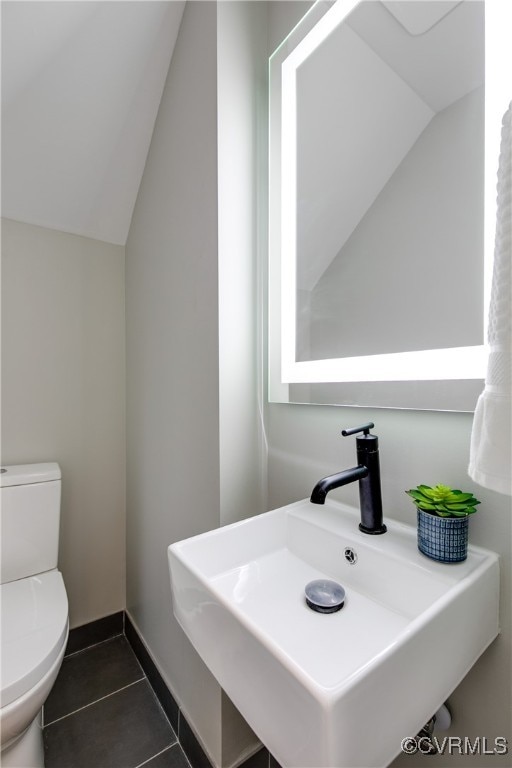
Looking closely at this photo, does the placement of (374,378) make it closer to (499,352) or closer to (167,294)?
(499,352)

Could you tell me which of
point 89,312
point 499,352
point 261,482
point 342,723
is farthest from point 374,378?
point 89,312

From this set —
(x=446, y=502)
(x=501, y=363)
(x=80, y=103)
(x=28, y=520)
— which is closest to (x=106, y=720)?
(x=28, y=520)

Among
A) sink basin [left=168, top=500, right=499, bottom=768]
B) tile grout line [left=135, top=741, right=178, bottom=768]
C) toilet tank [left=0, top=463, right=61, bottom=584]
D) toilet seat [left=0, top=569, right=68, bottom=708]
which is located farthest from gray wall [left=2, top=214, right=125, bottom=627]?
sink basin [left=168, top=500, right=499, bottom=768]

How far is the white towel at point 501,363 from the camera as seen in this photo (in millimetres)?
399

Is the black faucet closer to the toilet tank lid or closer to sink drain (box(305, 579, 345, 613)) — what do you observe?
sink drain (box(305, 579, 345, 613))

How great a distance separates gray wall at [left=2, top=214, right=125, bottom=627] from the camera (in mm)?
1416

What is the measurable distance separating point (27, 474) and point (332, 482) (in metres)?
1.21

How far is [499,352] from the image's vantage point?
1.35 ft

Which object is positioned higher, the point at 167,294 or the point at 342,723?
the point at 167,294

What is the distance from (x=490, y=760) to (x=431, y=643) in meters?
0.37

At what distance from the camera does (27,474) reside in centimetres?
128

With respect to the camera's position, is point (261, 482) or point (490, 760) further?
point (261, 482)

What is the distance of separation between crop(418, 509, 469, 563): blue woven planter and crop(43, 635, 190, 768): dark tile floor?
115 centimetres

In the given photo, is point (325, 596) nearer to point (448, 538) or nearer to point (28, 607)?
point (448, 538)
